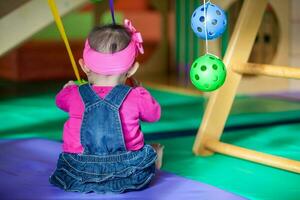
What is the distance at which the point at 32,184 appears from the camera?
1174 millimetres

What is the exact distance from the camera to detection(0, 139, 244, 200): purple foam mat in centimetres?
109

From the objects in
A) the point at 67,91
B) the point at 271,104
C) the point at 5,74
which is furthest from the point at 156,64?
the point at 67,91

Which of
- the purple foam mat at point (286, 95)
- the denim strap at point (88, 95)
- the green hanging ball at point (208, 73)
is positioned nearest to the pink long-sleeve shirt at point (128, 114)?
the denim strap at point (88, 95)

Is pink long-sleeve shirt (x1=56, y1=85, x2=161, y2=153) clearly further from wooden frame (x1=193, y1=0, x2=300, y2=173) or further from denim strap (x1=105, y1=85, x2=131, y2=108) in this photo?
wooden frame (x1=193, y1=0, x2=300, y2=173)

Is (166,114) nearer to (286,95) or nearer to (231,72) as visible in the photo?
(231,72)

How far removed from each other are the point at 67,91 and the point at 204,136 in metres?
0.48

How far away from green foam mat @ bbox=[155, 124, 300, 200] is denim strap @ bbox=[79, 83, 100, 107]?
32cm

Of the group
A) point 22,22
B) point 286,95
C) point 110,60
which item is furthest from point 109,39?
point 286,95

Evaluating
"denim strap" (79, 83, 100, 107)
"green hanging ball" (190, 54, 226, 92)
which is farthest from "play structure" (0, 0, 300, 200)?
"denim strap" (79, 83, 100, 107)

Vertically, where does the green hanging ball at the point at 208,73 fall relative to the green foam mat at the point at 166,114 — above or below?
above

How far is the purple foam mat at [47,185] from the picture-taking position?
109 centimetres

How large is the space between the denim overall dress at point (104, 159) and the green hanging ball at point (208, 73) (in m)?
0.16

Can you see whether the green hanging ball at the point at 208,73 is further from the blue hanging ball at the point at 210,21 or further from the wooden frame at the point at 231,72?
the wooden frame at the point at 231,72

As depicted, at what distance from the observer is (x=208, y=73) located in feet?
3.61
